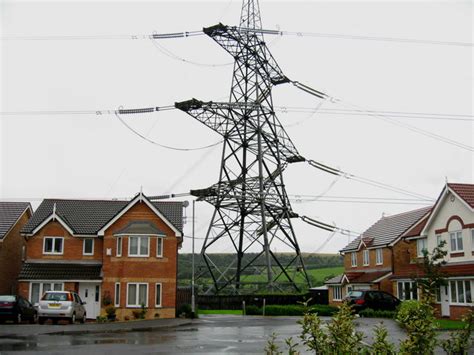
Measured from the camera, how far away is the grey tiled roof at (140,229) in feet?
122

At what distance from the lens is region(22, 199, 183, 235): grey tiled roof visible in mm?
39375

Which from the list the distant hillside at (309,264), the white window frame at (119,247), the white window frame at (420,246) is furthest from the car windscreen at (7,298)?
the white window frame at (420,246)

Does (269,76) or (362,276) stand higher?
(269,76)

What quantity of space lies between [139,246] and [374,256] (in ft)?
73.5

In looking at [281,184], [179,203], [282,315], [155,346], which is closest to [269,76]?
[281,184]

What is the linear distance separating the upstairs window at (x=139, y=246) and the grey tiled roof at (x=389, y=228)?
20428 mm

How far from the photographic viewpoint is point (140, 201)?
38.7 m

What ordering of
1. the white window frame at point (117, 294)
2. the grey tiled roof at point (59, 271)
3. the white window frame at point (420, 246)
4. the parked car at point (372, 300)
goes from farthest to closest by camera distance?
the white window frame at point (420, 246) → the parked car at point (372, 300) → the grey tiled roof at point (59, 271) → the white window frame at point (117, 294)

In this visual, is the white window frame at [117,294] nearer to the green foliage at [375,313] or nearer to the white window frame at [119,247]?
the white window frame at [119,247]

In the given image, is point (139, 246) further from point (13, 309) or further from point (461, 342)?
point (461, 342)

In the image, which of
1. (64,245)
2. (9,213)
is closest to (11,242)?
(9,213)

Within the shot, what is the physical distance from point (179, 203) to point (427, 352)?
113ft


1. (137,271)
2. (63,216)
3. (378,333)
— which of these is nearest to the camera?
(378,333)

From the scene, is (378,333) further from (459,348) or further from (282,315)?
(282,315)
